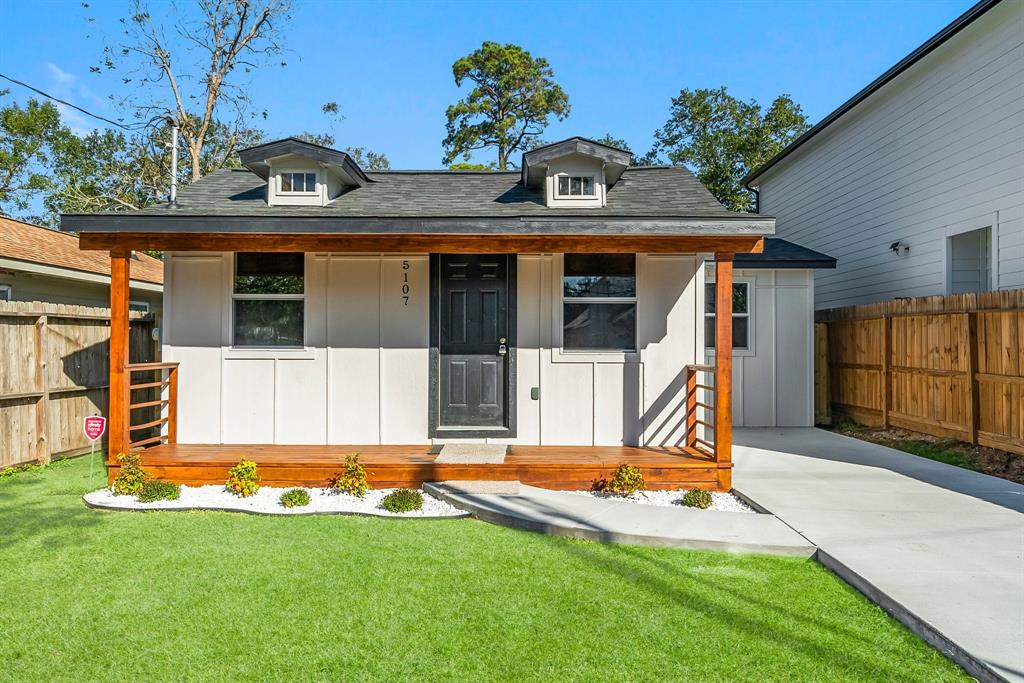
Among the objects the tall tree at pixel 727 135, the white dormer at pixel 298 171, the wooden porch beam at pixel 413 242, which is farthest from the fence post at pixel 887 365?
the tall tree at pixel 727 135

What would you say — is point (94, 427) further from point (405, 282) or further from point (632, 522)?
point (632, 522)

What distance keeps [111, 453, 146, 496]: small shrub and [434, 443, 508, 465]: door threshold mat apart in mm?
2632

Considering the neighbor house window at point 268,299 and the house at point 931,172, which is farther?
the house at point 931,172

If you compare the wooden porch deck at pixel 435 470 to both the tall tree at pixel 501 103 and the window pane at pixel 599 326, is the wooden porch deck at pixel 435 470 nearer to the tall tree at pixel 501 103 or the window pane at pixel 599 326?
the window pane at pixel 599 326

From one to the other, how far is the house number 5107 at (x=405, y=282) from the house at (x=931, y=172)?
716 centimetres

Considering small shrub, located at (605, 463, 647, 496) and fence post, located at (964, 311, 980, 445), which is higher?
fence post, located at (964, 311, 980, 445)

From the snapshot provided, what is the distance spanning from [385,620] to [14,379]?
18.5 feet

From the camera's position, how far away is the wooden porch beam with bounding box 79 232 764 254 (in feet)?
18.2

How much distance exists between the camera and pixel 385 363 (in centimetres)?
652

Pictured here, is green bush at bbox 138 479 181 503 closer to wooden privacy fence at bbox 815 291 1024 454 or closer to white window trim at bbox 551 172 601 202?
white window trim at bbox 551 172 601 202

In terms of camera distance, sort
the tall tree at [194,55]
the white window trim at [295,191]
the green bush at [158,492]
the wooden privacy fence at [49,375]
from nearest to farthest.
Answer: the green bush at [158,492] → the wooden privacy fence at [49,375] → the white window trim at [295,191] → the tall tree at [194,55]

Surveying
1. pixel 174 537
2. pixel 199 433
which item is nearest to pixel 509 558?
pixel 174 537

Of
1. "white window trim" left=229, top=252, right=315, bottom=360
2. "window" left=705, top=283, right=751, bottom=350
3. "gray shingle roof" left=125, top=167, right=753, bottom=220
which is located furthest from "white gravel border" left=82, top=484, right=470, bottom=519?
"window" left=705, top=283, right=751, bottom=350

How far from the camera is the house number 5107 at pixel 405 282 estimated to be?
6.51 meters
